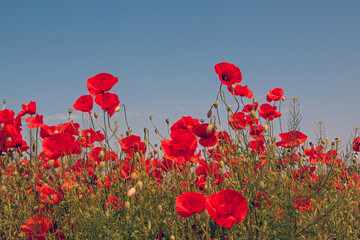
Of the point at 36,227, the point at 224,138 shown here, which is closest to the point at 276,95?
the point at 224,138

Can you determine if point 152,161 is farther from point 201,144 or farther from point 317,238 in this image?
point 317,238

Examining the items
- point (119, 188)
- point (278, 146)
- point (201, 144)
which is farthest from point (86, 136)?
point (278, 146)

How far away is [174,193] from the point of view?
2627mm

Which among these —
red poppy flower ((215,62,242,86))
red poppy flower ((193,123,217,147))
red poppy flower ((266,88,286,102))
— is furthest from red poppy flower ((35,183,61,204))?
red poppy flower ((266,88,286,102))

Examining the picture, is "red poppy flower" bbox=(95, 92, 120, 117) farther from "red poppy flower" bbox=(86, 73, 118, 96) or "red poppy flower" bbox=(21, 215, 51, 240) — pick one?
"red poppy flower" bbox=(21, 215, 51, 240)

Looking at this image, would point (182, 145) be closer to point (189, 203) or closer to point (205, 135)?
point (205, 135)

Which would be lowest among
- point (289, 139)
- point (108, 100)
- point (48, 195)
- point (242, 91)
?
point (48, 195)

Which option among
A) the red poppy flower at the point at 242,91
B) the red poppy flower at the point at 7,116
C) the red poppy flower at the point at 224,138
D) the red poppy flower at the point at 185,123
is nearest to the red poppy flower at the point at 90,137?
the red poppy flower at the point at 185,123

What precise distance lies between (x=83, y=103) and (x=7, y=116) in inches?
59.3

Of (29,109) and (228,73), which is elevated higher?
(29,109)

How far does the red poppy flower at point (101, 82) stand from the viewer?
2521 mm

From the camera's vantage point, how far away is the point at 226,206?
1680 mm

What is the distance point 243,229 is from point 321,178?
3.61 feet

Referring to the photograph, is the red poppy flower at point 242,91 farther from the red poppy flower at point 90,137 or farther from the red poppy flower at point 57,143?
the red poppy flower at point 57,143
